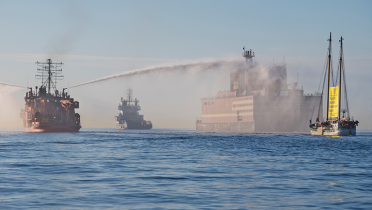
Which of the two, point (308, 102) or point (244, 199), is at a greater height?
point (308, 102)

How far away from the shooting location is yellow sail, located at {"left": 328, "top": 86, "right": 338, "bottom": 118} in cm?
10939

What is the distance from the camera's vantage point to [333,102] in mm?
111000

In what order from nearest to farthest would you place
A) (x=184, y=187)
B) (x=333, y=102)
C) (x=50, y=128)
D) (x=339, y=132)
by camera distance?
1. (x=184, y=187)
2. (x=339, y=132)
3. (x=333, y=102)
4. (x=50, y=128)

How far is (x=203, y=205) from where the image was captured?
17.2 meters

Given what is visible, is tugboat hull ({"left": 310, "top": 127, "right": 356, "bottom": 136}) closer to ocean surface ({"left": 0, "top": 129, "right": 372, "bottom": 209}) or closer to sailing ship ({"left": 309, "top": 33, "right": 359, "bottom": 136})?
sailing ship ({"left": 309, "top": 33, "right": 359, "bottom": 136})

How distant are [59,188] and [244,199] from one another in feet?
30.3

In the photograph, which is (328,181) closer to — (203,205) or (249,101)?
(203,205)

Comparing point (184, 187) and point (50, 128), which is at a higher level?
point (50, 128)

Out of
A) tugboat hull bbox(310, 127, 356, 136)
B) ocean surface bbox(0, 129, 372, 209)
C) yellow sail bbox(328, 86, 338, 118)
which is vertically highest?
yellow sail bbox(328, 86, 338, 118)

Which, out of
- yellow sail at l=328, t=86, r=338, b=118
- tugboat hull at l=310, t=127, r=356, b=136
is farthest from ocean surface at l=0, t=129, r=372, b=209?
yellow sail at l=328, t=86, r=338, b=118

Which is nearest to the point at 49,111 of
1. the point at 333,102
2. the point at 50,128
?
the point at 50,128

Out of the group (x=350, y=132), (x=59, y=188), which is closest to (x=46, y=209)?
(x=59, y=188)

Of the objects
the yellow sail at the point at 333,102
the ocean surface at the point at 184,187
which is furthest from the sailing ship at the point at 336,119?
the ocean surface at the point at 184,187

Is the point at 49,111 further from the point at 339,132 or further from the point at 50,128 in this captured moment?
the point at 339,132
